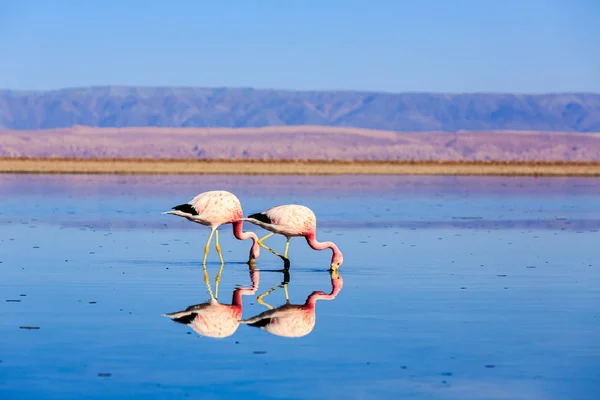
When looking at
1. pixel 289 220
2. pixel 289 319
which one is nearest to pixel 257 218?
pixel 289 220

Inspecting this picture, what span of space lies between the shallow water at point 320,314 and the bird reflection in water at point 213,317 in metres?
0.15

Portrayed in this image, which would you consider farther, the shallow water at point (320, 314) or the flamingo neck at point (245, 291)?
the flamingo neck at point (245, 291)

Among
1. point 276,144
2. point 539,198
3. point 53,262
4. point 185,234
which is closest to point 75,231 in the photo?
point 185,234

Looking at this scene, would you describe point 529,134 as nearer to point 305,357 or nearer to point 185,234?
point 185,234

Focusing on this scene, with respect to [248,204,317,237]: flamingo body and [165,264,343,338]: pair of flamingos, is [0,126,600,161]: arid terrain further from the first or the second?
[165,264,343,338]: pair of flamingos

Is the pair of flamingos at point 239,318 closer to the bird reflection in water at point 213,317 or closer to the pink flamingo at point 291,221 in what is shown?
the bird reflection in water at point 213,317

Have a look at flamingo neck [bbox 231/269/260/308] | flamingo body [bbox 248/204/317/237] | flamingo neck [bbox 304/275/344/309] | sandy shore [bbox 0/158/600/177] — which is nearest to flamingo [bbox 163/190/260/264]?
flamingo body [bbox 248/204/317/237]

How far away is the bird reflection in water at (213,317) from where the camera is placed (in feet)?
38.1

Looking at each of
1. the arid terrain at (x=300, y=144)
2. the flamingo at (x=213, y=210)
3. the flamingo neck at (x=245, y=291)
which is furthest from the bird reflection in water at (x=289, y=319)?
the arid terrain at (x=300, y=144)

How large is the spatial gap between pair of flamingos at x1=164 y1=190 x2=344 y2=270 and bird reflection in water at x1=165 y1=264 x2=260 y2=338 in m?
3.09

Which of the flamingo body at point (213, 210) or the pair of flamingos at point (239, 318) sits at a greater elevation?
the flamingo body at point (213, 210)

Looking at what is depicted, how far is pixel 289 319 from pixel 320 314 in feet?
2.09

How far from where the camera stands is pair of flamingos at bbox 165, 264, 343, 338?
38.3 feet

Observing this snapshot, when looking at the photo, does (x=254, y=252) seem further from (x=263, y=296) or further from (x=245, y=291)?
(x=263, y=296)
